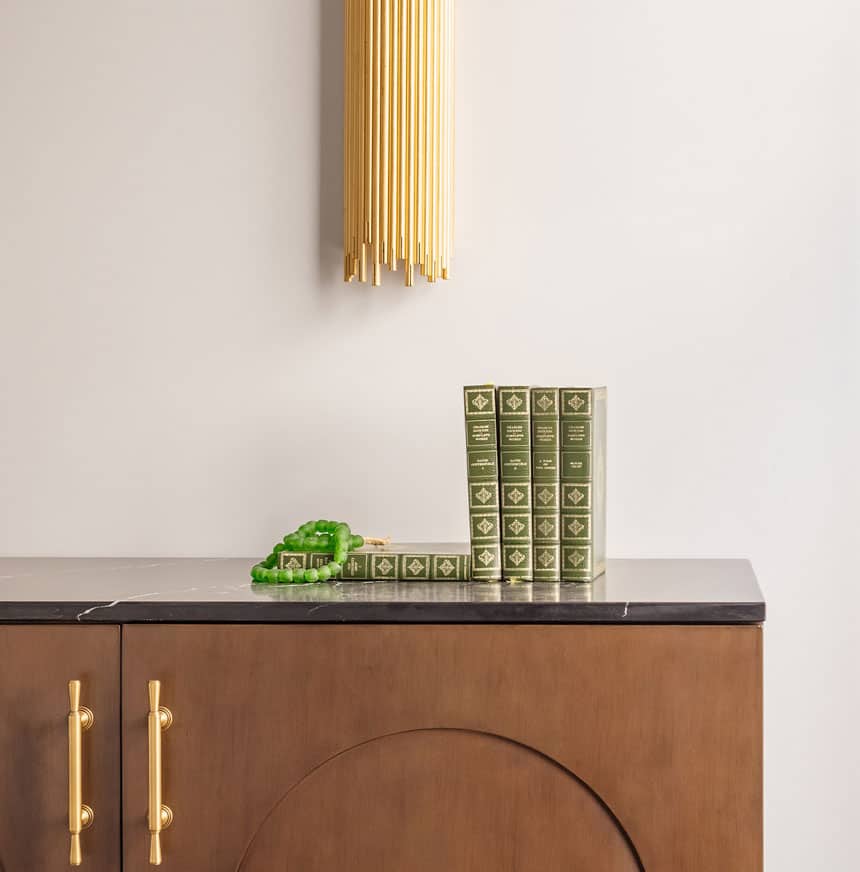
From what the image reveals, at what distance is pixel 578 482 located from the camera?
4.91ft

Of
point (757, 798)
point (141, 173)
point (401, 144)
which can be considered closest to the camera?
point (757, 798)

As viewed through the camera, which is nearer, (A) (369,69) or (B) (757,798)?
(B) (757,798)

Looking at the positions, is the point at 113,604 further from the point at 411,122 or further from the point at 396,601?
the point at 411,122

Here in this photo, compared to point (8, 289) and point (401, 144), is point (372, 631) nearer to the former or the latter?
point (401, 144)

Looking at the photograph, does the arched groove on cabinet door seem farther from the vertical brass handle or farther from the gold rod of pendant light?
the gold rod of pendant light

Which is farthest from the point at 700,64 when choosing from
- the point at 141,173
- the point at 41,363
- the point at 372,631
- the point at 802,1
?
the point at 41,363

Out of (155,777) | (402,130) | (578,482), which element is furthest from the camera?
(402,130)

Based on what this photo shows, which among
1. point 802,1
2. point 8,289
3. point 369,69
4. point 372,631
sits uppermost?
point 802,1

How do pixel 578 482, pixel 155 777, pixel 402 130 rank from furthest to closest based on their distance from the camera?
pixel 402 130 < pixel 578 482 < pixel 155 777

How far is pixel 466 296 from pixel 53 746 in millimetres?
992

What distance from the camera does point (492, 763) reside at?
1331 mm

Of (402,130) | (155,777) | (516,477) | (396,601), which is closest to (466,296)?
(402,130)

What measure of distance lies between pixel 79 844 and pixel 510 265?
1.14 m

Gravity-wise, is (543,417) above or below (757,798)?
above
